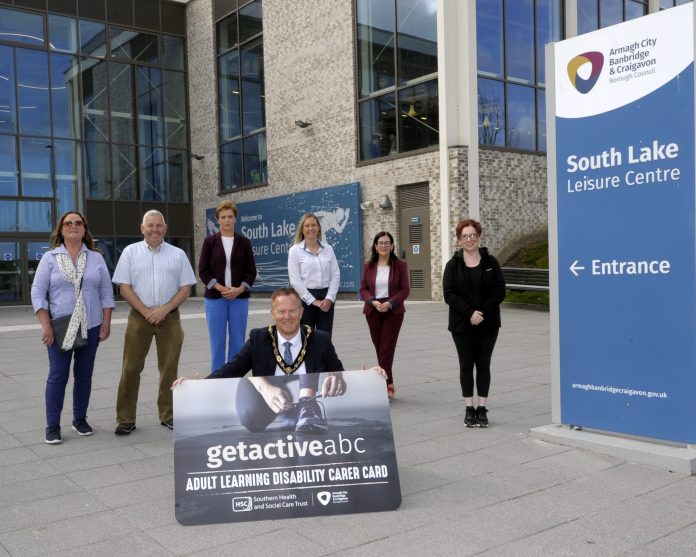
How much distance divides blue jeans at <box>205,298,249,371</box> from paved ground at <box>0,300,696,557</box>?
817 millimetres

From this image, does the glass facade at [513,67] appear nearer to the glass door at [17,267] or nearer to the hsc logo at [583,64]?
the hsc logo at [583,64]

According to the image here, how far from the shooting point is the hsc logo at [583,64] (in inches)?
187

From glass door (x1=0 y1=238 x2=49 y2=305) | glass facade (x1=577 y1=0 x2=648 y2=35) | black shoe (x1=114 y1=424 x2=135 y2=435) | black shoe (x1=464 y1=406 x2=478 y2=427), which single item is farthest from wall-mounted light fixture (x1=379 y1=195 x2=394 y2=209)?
black shoe (x1=114 y1=424 x2=135 y2=435)

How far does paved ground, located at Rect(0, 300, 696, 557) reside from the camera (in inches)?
130

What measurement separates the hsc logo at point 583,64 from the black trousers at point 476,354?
1926mm

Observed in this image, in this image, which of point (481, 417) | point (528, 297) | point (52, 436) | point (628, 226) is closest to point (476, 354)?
point (481, 417)

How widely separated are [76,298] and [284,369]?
2130mm

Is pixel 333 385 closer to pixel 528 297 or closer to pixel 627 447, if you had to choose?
pixel 627 447

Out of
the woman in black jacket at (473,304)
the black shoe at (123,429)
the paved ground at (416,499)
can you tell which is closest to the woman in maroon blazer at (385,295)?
the paved ground at (416,499)

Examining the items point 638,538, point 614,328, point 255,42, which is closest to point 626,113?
point 614,328

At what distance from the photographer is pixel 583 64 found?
483 cm

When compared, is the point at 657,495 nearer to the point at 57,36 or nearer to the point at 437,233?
the point at 437,233

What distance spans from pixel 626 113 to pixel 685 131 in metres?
0.42

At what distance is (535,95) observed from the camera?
18.6m
